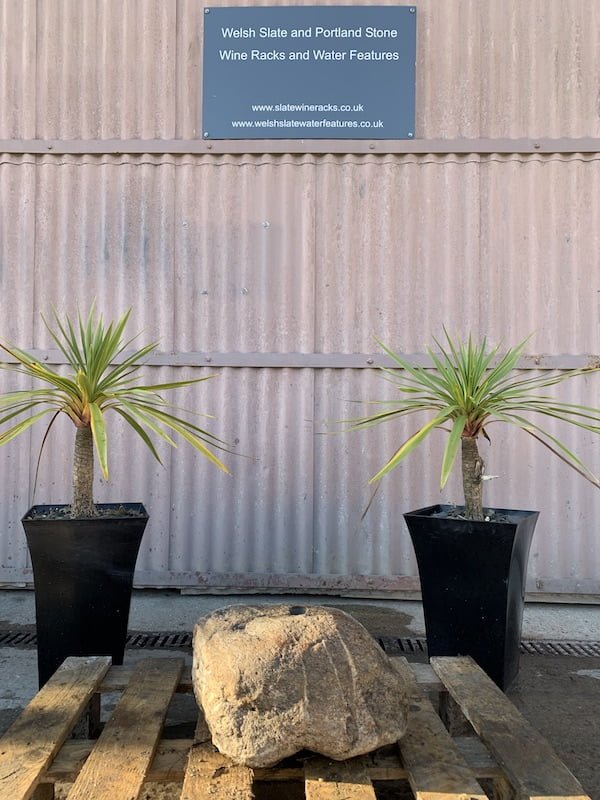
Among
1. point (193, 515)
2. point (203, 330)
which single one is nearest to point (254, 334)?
point (203, 330)

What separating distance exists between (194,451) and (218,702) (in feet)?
6.39

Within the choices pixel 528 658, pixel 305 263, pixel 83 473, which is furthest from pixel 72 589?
pixel 305 263

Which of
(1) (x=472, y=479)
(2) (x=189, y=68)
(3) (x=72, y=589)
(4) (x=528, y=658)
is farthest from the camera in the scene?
(2) (x=189, y=68)

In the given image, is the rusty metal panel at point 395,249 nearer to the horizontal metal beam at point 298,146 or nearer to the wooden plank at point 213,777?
the horizontal metal beam at point 298,146

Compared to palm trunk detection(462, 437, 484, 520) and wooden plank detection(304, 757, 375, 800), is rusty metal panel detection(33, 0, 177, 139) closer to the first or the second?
palm trunk detection(462, 437, 484, 520)

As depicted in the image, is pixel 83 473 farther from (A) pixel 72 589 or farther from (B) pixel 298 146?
(B) pixel 298 146

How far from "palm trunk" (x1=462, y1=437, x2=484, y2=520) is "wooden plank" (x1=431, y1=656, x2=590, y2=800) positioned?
1.67ft

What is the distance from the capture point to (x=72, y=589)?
2.17 m

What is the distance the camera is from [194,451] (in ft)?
10.8

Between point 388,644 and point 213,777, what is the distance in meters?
1.52

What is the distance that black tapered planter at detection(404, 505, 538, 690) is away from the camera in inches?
84.7

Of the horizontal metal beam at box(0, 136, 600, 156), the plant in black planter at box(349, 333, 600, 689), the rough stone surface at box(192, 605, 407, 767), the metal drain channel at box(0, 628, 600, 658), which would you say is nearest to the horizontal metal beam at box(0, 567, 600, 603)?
the metal drain channel at box(0, 628, 600, 658)

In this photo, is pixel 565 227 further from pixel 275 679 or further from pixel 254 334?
pixel 275 679

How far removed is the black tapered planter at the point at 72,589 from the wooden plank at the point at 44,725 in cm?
21
